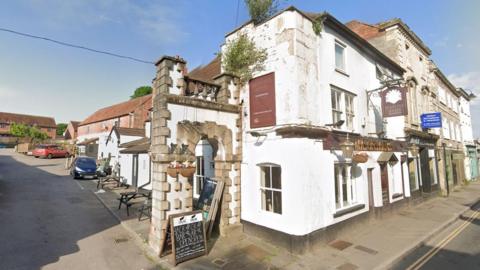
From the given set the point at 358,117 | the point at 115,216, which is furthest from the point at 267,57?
the point at 115,216

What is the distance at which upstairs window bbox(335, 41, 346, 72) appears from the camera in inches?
392

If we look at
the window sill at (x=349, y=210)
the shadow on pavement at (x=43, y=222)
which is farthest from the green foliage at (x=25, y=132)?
the window sill at (x=349, y=210)

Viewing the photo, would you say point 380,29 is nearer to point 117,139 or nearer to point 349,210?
point 349,210

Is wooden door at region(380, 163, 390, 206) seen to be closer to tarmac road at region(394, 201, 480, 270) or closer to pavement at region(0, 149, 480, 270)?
pavement at region(0, 149, 480, 270)

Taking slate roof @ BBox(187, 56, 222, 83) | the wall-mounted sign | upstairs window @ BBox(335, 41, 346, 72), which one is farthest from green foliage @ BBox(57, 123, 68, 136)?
the wall-mounted sign

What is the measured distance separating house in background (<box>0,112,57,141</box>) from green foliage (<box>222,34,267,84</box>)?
2886 inches

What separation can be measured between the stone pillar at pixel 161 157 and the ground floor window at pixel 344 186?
6.38 m

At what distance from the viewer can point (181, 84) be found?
7.71m

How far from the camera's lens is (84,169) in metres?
21.0

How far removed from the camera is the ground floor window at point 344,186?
9.31 metres

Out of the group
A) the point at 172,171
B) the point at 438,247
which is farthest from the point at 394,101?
the point at 172,171

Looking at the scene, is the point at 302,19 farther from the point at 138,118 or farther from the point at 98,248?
the point at 138,118

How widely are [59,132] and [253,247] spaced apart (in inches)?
4169

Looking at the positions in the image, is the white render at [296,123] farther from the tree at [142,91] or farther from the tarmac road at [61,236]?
the tree at [142,91]
